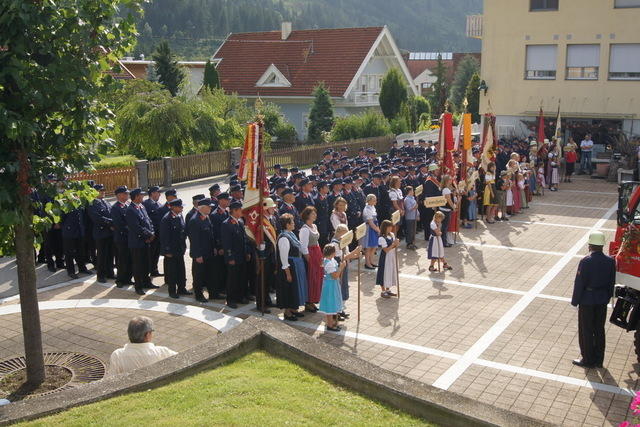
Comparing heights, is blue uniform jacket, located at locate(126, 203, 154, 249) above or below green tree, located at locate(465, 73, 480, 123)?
below

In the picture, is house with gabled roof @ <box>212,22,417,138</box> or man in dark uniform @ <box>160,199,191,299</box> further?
house with gabled roof @ <box>212,22,417,138</box>

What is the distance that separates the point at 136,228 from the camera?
1173 cm

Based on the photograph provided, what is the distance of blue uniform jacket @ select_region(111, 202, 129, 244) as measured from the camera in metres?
11.9

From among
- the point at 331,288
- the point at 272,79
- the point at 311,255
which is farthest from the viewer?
the point at 272,79

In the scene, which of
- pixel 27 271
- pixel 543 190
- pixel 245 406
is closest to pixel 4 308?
pixel 27 271

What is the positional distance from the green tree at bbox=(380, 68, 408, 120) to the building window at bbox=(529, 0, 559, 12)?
1116 cm

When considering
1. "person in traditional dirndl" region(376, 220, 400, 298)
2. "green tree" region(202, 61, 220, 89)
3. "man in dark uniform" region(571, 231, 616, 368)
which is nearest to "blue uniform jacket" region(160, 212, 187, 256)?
"person in traditional dirndl" region(376, 220, 400, 298)

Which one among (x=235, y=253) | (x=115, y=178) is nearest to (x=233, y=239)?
(x=235, y=253)

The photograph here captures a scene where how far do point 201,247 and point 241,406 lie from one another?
18.0 ft

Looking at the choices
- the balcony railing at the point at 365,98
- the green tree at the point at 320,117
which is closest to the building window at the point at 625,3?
the green tree at the point at 320,117

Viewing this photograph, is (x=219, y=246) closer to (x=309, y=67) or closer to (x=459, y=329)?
(x=459, y=329)

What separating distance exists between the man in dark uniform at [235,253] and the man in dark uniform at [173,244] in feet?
3.08

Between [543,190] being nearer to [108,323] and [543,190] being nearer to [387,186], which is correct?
[387,186]

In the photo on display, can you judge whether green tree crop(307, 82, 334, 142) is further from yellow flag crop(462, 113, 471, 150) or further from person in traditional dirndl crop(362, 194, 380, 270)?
person in traditional dirndl crop(362, 194, 380, 270)
